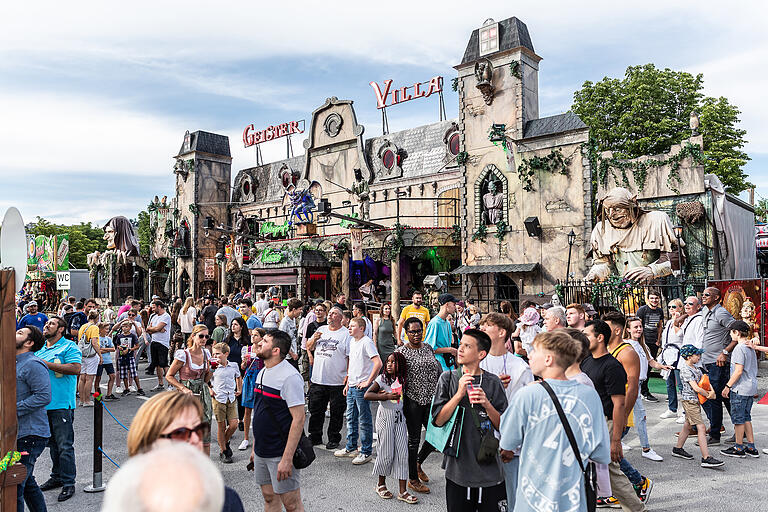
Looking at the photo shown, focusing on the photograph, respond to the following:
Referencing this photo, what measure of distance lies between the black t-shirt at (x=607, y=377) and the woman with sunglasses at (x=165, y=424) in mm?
3809

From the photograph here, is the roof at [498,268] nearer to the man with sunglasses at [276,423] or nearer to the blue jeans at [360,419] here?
the blue jeans at [360,419]

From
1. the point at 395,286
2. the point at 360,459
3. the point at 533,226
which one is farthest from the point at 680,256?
the point at 360,459

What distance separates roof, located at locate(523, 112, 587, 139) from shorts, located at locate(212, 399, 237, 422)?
15882mm

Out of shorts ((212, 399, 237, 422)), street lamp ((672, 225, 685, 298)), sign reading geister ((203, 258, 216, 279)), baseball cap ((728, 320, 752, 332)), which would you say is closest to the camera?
baseball cap ((728, 320, 752, 332))

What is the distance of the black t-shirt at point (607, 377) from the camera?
4715 millimetres

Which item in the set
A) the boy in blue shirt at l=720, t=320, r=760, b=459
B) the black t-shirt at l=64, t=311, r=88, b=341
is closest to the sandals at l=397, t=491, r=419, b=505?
the boy in blue shirt at l=720, t=320, r=760, b=459

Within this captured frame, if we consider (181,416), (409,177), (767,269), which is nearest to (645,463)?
(181,416)

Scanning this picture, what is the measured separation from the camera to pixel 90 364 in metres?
10.1

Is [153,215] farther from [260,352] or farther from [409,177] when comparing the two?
[260,352]

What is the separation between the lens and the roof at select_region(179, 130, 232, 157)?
3397 cm

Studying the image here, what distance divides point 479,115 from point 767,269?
26.1 m

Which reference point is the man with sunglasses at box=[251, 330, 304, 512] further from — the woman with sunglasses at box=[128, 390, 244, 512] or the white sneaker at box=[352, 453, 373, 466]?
the white sneaker at box=[352, 453, 373, 466]

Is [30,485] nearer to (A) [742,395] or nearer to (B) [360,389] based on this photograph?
(B) [360,389]

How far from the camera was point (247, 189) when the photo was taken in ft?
118
